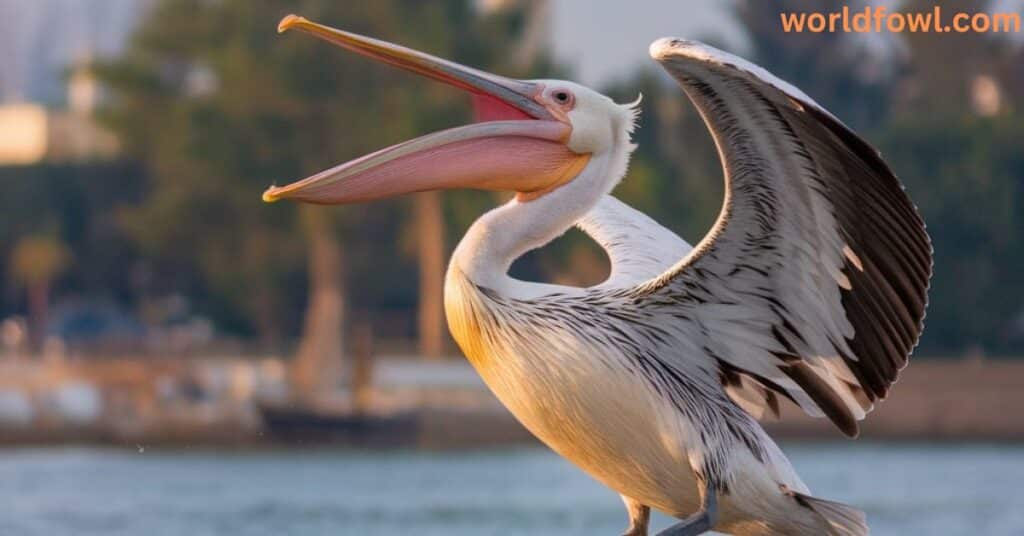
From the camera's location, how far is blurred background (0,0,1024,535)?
27172mm

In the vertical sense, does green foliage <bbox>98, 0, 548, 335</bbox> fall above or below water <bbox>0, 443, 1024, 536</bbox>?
above

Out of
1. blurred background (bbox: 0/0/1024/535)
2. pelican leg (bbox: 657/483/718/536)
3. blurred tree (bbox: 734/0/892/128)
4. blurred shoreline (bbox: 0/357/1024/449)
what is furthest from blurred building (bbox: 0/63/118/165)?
pelican leg (bbox: 657/483/718/536)

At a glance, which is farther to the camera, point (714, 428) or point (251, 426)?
point (251, 426)

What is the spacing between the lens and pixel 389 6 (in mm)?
44594

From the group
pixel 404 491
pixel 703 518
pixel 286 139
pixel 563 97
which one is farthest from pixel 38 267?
pixel 703 518

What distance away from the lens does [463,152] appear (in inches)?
215

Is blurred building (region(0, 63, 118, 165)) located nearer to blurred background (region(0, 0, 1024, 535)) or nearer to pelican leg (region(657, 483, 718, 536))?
blurred background (region(0, 0, 1024, 535))

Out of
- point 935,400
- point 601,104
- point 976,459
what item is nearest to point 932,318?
point 935,400

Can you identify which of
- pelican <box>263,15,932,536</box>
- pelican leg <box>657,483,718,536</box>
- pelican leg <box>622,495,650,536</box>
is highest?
pelican <box>263,15,932,536</box>

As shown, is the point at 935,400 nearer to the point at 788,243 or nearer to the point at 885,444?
the point at 885,444

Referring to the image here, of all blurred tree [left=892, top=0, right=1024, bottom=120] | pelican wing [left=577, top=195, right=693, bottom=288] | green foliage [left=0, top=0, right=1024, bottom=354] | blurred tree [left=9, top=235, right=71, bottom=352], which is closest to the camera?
pelican wing [left=577, top=195, right=693, bottom=288]

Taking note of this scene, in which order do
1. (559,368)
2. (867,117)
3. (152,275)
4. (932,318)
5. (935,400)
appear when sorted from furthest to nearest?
1. (867,117)
2. (152,275)
3. (932,318)
4. (935,400)
5. (559,368)

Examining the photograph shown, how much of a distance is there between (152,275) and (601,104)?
149 feet

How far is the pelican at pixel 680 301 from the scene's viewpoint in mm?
5328
